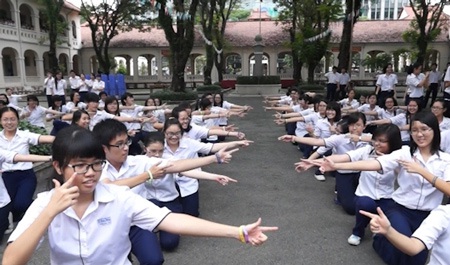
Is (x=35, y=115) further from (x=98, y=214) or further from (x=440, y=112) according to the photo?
(x=440, y=112)

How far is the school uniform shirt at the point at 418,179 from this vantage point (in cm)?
295

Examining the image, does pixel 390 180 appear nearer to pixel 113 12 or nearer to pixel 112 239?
pixel 112 239

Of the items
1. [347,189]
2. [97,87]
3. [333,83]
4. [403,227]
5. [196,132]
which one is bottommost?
[347,189]

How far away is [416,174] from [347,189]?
1.77 meters

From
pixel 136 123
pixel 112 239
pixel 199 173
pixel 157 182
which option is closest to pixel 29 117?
pixel 136 123

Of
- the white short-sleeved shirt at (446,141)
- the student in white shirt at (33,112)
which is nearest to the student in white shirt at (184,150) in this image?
the white short-sleeved shirt at (446,141)

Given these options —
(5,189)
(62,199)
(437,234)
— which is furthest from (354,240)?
(5,189)

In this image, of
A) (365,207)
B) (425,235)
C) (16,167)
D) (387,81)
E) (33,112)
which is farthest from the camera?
(387,81)

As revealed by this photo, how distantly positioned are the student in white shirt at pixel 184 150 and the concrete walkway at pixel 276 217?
0.35m

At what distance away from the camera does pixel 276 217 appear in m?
4.45

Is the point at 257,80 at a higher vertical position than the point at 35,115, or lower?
higher

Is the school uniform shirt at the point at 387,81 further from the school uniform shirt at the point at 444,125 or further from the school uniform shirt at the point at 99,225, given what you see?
the school uniform shirt at the point at 99,225

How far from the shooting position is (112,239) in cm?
191

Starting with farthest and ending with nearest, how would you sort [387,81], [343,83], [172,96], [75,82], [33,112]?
[172,96] → [75,82] → [343,83] → [387,81] → [33,112]
